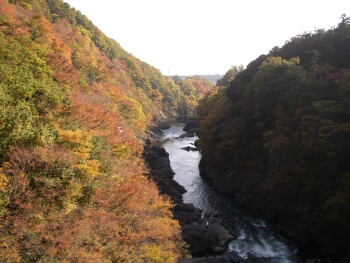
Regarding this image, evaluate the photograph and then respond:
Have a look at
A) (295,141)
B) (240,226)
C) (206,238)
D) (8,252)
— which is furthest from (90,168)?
(295,141)

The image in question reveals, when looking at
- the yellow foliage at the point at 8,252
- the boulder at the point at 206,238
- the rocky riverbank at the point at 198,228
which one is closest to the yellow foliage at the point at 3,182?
the yellow foliage at the point at 8,252

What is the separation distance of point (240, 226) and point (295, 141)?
9.68 meters

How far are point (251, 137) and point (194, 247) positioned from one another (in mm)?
17024

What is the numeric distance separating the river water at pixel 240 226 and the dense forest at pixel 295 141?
1.32m

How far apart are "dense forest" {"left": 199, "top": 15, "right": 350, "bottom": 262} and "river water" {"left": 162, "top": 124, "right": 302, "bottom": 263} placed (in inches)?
52.1

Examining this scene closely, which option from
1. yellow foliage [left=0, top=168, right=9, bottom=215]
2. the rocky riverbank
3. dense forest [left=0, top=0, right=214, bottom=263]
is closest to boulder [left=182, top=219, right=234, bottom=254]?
the rocky riverbank

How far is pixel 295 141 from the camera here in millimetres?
26281

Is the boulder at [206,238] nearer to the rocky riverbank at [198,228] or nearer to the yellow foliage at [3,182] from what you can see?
the rocky riverbank at [198,228]

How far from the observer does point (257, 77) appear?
3384 cm

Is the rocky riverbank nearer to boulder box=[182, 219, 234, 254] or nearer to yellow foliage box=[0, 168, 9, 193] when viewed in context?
boulder box=[182, 219, 234, 254]

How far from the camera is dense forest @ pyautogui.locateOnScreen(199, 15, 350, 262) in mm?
22297

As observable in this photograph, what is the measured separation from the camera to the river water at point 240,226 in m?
21.5

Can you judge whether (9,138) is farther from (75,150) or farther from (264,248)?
(264,248)

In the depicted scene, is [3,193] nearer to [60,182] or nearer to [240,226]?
[60,182]
